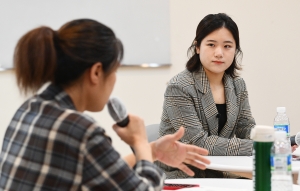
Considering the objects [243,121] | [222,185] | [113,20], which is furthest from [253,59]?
[222,185]

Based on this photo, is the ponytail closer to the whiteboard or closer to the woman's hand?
the woman's hand

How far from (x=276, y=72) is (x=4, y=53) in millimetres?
2376

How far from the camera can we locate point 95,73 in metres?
1.43

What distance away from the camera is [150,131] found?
3.13 m

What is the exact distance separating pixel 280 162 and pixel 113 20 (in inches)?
115

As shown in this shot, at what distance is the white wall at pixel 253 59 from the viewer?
4359 millimetres

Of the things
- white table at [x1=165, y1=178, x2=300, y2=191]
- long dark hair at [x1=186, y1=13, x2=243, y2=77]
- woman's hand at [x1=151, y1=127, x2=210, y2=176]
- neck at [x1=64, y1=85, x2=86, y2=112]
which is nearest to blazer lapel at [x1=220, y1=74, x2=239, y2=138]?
long dark hair at [x1=186, y1=13, x2=243, y2=77]

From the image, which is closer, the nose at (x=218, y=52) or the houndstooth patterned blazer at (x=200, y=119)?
the houndstooth patterned blazer at (x=200, y=119)

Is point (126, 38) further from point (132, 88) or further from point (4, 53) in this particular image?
point (4, 53)

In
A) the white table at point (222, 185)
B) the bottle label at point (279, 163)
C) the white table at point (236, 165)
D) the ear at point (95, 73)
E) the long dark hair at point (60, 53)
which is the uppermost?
the long dark hair at point (60, 53)

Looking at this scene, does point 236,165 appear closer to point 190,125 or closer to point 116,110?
point 190,125

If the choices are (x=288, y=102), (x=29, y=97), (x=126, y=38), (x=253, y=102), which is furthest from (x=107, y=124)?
(x=29, y=97)

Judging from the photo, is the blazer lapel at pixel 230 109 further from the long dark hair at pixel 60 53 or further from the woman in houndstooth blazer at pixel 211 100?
the long dark hair at pixel 60 53

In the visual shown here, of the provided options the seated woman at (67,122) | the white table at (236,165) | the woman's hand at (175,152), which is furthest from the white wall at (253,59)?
the seated woman at (67,122)
